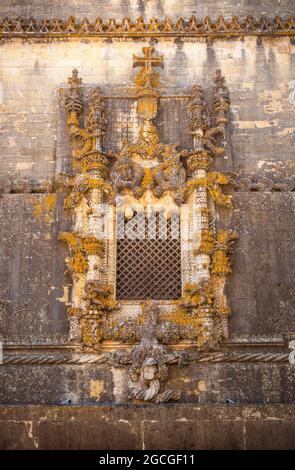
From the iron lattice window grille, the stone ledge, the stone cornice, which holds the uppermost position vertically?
the stone cornice

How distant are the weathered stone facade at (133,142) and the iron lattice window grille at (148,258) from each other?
517mm

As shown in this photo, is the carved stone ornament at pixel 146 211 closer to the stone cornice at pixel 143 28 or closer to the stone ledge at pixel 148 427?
the stone cornice at pixel 143 28

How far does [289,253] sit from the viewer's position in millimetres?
12742

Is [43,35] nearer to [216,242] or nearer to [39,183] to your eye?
[39,183]

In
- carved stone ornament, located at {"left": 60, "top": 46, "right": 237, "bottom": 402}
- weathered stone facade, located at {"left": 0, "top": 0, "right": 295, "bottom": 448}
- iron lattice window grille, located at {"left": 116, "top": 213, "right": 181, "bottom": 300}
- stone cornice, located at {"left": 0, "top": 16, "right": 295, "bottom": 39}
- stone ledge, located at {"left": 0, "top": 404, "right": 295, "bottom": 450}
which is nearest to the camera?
stone ledge, located at {"left": 0, "top": 404, "right": 295, "bottom": 450}

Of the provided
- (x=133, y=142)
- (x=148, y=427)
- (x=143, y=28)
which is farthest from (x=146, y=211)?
(x=148, y=427)

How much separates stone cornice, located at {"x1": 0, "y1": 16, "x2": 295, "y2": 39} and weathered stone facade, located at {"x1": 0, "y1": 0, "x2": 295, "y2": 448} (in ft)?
0.11

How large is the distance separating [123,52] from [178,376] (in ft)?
22.6

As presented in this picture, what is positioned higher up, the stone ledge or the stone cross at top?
the stone cross at top

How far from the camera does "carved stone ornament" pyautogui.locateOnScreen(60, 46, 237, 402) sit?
469 inches

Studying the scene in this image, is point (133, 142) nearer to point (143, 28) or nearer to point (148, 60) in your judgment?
point (148, 60)

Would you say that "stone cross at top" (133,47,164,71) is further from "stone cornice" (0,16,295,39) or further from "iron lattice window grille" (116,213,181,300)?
"iron lattice window grille" (116,213,181,300)

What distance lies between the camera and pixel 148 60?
13.9 m

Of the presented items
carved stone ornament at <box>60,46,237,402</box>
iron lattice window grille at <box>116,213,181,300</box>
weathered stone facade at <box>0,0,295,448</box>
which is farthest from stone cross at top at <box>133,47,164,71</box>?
iron lattice window grille at <box>116,213,181,300</box>
